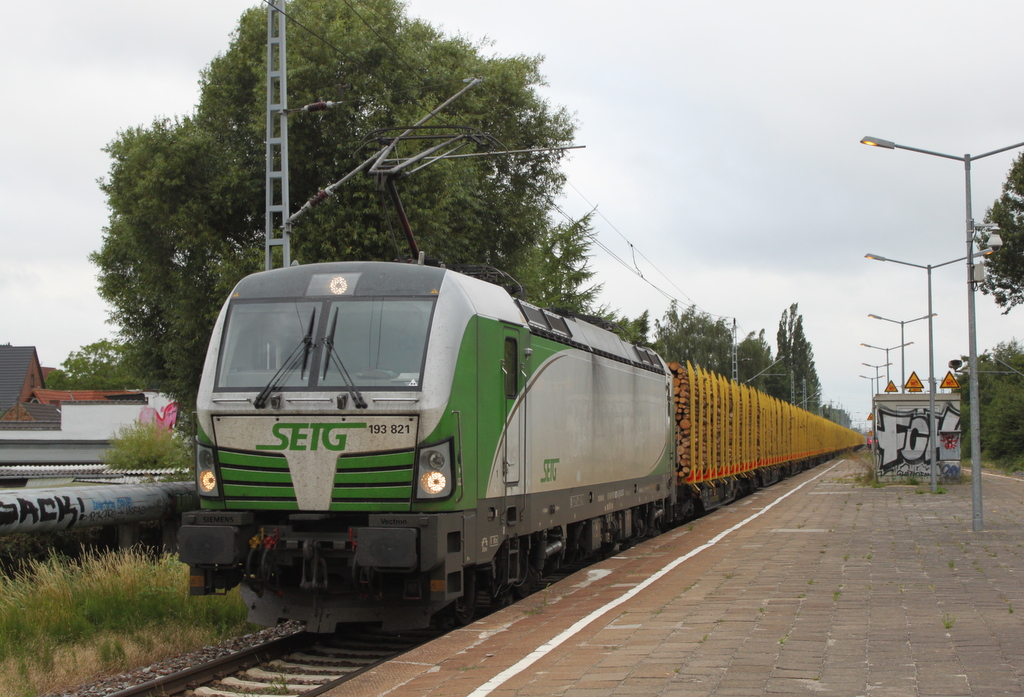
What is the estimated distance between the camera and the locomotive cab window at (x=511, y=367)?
30.9ft

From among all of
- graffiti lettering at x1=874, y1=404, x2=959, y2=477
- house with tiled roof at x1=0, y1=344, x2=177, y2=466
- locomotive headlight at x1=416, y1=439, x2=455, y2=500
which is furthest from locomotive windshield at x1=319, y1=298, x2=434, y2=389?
graffiti lettering at x1=874, y1=404, x2=959, y2=477

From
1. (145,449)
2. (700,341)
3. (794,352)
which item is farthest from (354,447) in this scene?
(794,352)

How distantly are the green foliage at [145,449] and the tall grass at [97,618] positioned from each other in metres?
15.2

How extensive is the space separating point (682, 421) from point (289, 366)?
13.8 m

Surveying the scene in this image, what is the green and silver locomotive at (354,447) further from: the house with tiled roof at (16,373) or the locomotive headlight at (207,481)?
the house with tiled roof at (16,373)

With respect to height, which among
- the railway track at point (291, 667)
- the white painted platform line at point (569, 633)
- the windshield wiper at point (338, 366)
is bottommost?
the railway track at point (291, 667)

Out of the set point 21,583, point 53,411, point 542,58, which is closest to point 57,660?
point 21,583

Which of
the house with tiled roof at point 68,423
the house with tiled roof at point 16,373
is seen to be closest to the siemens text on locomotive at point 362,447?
the house with tiled roof at point 68,423

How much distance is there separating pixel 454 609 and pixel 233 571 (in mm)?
2009

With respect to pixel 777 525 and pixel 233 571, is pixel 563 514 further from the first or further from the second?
pixel 777 525

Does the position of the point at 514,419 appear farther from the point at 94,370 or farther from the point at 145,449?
the point at 94,370

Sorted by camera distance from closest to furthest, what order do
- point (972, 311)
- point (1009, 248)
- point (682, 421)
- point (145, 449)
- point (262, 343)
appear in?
point (262, 343), point (972, 311), point (682, 421), point (145, 449), point (1009, 248)

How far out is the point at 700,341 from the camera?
7731 cm

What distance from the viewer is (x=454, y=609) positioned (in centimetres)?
912
